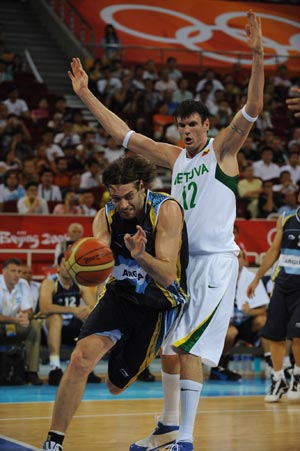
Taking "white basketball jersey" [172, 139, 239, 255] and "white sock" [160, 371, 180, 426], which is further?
"white sock" [160, 371, 180, 426]

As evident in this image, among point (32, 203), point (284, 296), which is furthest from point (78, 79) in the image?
point (32, 203)

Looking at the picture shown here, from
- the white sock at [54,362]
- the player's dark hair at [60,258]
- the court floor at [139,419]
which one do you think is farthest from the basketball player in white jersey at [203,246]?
the player's dark hair at [60,258]

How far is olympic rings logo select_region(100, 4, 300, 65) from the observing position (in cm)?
2422

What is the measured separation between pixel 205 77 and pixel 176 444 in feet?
56.6

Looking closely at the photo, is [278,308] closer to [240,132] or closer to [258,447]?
[258,447]

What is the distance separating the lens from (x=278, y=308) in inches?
383

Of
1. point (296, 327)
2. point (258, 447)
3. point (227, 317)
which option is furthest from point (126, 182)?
point (296, 327)

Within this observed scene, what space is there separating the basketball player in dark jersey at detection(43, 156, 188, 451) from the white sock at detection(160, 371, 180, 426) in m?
0.64

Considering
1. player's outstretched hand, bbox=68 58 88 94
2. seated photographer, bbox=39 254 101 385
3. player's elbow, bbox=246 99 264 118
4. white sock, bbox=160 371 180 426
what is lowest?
seated photographer, bbox=39 254 101 385

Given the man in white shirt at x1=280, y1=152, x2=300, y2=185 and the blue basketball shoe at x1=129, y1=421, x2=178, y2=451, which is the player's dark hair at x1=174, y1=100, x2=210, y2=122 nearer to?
the blue basketball shoe at x1=129, y1=421, x2=178, y2=451

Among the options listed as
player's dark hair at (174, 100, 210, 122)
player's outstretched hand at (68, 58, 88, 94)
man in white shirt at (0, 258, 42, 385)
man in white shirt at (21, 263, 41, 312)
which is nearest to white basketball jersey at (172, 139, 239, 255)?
player's dark hair at (174, 100, 210, 122)

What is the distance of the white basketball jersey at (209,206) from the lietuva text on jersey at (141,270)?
0.31m

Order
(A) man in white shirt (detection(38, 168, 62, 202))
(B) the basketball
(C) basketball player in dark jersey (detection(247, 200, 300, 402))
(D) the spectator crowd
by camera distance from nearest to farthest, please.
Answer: (B) the basketball
(C) basketball player in dark jersey (detection(247, 200, 300, 402))
(A) man in white shirt (detection(38, 168, 62, 202))
(D) the spectator crowd

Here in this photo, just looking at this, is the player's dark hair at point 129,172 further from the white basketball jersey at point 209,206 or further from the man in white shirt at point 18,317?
the man in white shirt at point 18,317
